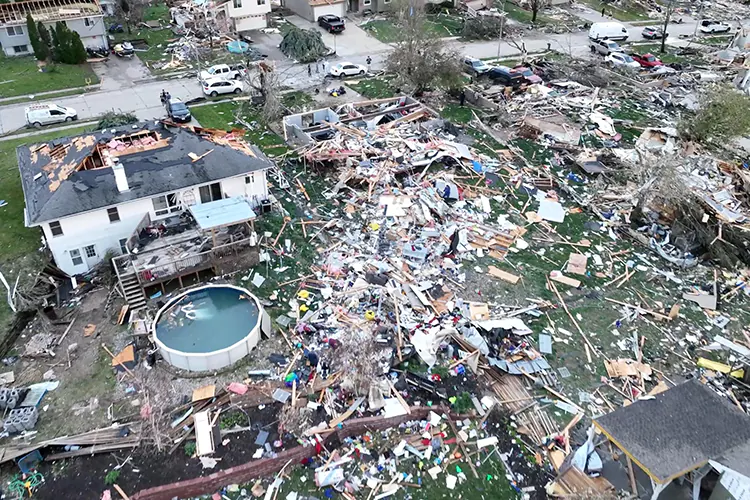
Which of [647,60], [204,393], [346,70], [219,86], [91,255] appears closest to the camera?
[204,393]

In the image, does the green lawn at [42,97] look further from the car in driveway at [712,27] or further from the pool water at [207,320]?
the car in driveway at [712,27]

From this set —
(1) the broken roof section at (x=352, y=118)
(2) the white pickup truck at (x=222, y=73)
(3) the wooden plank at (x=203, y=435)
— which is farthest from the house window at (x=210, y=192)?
(2) the white pickup truck at (x=222, y=73)

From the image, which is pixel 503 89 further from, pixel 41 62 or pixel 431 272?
pixel 41 62

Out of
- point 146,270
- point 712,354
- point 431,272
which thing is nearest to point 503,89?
point 431,272

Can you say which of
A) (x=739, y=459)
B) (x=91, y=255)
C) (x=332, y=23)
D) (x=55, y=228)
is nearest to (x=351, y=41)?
(x=332, y=23)

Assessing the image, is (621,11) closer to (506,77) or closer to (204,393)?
(506,77)

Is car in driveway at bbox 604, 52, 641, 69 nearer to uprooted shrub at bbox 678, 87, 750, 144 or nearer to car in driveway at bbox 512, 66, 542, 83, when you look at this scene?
car in driveway at bbox 512, 66, 542, 83
